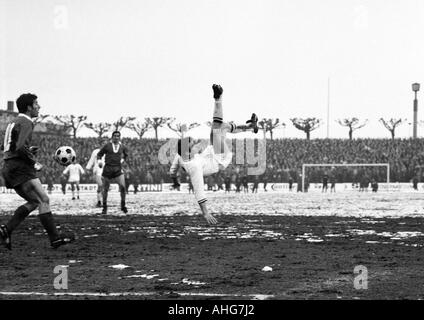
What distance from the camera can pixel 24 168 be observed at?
30.0 ft

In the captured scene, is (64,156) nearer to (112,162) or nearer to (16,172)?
(112,162)

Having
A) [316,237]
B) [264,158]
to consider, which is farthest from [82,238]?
[264,158]

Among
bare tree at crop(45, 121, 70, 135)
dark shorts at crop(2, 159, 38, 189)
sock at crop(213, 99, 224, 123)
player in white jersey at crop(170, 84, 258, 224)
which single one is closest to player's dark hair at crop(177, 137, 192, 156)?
player in white jersey at crop(170, 84, 258, 224)

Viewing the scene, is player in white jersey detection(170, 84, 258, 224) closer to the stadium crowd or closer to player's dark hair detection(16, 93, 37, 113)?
player's dark hair detection(16, 93, 37, 113)

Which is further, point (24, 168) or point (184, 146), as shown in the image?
point (184, 146)

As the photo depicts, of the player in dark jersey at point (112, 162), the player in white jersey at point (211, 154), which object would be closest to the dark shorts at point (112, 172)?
the player in dark jersey at point (112, 162)

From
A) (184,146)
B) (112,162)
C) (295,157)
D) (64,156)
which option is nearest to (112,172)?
(112,162)

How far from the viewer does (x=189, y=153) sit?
13.2 meters

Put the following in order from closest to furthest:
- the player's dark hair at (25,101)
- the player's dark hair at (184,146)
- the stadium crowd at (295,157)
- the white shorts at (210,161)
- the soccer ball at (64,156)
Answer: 1. the player's dark hair at (25,101)
2. the player's dark hair at (184,146)
3. the white shorts at (210,161)
4. the soccer ball at (64,156)
5. the stadium crowd at (295,157)

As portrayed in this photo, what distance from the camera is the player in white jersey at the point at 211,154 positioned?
12547 mm

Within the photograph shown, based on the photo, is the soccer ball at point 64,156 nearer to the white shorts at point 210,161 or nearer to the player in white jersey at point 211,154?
the player in white jersey at point 211,154

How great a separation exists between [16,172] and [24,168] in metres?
0.12

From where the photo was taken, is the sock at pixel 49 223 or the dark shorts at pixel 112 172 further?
the dark shorts at pixel 112 172

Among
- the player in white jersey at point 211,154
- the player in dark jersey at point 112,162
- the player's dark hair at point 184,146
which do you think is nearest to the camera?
the player in white jersey at point 211,154
